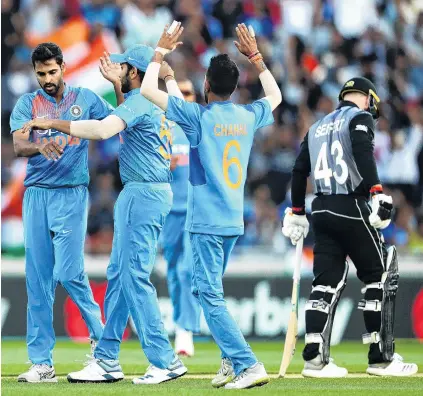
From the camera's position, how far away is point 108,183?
15.2 m

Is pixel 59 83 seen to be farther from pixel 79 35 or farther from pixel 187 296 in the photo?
pixel 79 35

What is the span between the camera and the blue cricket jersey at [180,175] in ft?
37.0

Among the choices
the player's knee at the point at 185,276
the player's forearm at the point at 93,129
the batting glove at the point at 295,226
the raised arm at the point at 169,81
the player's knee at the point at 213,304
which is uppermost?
the raised arm at the point at 169,81

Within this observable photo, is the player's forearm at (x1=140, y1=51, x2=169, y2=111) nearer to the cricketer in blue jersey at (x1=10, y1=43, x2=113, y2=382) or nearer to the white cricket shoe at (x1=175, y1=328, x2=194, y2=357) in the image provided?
the cricketer in blue jersey at (x1=10, y1=43, x2=113, y2=382)

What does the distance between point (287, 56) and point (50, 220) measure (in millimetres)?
9749

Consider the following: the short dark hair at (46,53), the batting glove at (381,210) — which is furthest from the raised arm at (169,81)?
the batting glove at (381,210)

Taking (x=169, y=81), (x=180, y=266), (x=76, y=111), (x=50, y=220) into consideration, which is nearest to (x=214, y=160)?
(x=169, y=81)

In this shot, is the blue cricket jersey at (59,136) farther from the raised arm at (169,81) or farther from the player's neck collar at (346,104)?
the player's neck collar at (346,104)

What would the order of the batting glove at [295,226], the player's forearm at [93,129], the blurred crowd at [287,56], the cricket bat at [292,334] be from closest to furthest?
the player's forearm at [93,129]
the cricket bat at [292,334]
the batting glove at [295,226]
the blurred crowd at [287,56]

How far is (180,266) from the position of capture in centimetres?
1123

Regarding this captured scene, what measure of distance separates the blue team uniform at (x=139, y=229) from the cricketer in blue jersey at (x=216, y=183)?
Answer: 35 cm

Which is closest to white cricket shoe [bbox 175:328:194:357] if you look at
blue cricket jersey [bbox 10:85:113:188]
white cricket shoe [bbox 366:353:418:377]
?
white cricket shoe [bbox 366:353:418:377]

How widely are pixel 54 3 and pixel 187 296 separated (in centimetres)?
805

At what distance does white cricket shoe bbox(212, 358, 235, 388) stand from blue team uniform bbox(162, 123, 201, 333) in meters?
2.77
